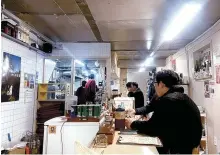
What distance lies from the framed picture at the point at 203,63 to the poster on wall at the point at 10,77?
161 inches

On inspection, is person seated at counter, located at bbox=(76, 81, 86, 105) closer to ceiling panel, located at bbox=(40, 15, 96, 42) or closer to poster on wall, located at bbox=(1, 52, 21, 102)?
ceiling panel, located at bbox=(40, 15, 96, 42)

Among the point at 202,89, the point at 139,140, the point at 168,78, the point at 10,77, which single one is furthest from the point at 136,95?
the point at 139,140

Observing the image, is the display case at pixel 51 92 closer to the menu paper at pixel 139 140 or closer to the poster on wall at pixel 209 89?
the poster on wall at pixel 209 89

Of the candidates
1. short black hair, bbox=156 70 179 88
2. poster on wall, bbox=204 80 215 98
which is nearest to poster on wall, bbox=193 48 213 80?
poster on wall, bbox=204 80 215 98

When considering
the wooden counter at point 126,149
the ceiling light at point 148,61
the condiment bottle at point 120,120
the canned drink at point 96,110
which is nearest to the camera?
the wooden counter at point 126,149

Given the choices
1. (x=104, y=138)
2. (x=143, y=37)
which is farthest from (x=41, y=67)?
(x=104, y=138)

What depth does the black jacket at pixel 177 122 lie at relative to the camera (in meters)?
1.90

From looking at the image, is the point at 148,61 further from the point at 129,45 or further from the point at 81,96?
the point at 81,96

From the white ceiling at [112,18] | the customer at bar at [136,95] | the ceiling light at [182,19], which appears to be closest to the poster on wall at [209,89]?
the white ceiling at [112,18]

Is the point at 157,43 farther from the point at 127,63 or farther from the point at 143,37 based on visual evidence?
the point at 127,63

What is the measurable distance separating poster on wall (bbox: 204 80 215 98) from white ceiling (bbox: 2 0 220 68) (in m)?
1.23

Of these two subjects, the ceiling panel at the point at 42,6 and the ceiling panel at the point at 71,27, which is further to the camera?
the ceiling panel at the point at 71,27

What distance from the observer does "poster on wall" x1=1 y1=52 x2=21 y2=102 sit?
3773mm

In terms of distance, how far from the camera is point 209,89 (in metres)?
4.80
